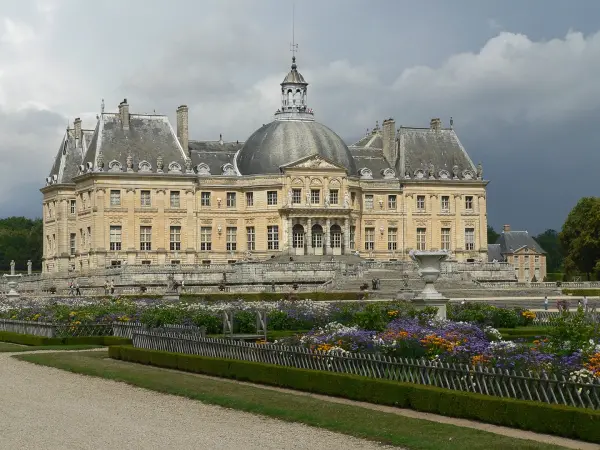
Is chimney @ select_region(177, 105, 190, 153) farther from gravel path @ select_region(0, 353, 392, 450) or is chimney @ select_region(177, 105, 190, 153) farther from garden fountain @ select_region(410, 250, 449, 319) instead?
gravel path @ select_region(0, 353, 392, 450)

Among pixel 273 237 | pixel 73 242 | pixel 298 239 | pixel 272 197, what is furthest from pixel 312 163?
pixel 73 242

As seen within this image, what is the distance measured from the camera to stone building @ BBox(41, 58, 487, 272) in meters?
73.1

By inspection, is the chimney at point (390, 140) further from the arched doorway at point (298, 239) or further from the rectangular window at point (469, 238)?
the arched doorway at point (298, 239)

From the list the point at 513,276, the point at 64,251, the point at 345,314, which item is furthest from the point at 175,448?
the point at 64,251

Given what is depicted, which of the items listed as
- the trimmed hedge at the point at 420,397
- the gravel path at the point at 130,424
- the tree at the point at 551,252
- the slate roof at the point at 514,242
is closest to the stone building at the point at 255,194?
the slate roof at the point at 514,242

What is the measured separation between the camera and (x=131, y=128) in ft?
246

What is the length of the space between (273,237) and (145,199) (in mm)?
8697

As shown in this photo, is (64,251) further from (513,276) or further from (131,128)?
(513,276)

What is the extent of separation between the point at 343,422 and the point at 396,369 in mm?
2357

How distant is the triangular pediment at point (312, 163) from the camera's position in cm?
7406

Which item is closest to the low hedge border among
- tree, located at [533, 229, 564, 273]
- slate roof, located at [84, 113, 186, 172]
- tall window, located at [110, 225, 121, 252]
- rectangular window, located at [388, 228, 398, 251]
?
tall window, located at [110, 225, 121, 252]

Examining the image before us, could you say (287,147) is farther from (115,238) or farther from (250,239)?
(115,238)

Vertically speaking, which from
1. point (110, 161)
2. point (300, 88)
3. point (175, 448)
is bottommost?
point (175, 448)

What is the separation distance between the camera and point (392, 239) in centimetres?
7850
